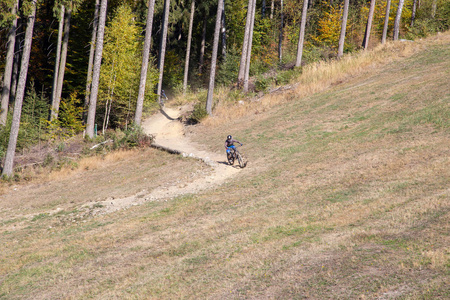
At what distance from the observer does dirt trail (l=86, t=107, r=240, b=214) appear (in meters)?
14.9

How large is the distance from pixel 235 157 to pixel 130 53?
16310mm

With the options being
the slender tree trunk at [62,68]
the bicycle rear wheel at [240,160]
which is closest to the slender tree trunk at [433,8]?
the bicycle rear wheel at [240,160]

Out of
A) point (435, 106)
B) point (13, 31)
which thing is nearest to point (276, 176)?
point (435, 106)

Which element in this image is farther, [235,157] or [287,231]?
[235,157]

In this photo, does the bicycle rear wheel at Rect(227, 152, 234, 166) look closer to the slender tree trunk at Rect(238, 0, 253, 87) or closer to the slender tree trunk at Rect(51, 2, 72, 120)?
the slender tree trunk at Rect(238, 0, 253, 87)

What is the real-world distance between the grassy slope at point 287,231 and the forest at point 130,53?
9027 millimetres

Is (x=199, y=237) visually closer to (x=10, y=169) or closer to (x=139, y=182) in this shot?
(x=139, y=182)

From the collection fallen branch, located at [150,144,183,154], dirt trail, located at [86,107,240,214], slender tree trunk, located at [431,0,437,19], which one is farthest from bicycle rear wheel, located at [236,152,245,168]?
slender tree trunk, located at [431,0,437,19]

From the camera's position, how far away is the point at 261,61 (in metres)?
40.4

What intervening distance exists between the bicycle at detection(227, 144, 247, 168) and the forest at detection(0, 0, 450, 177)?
9318mm

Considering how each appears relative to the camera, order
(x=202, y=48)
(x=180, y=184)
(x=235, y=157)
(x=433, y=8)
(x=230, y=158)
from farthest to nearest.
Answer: (x=202, y=48), (x=433, y=8), (x=235, y=157), (x=230, y=158), (x=180, y=184)

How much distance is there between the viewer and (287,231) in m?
9.25

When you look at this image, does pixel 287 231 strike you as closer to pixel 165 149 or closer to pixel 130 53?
pixel 165 149

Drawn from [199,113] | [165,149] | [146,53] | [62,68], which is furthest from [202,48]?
[165,149]
